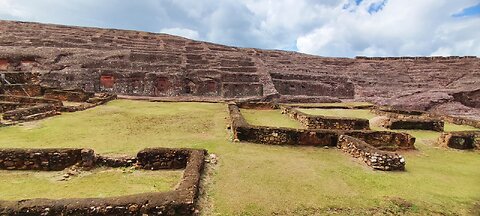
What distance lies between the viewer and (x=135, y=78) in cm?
3275

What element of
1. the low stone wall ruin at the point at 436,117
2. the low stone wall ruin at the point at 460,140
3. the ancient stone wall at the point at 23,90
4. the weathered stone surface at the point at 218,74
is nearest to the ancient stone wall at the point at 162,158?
the low stone wall ruin at the point at 460,140

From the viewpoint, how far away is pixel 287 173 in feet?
27.6

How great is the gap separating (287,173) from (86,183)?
498 cm

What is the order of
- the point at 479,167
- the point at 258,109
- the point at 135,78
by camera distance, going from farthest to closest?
1. the point at 135,78
2. the point at 258,109
3. the point at 479,167

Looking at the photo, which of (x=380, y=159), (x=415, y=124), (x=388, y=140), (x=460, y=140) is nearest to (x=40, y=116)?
(x=380, y=159)

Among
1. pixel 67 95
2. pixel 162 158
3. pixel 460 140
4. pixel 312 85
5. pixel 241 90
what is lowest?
pixel 162 158

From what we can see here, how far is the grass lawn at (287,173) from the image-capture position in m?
6.54

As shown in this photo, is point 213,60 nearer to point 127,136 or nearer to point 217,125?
point 217,125

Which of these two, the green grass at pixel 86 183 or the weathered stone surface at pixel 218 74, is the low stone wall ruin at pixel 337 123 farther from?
the weathered stone surface at pixel 218 74

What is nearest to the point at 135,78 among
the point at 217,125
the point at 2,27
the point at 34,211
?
the point at 217,125

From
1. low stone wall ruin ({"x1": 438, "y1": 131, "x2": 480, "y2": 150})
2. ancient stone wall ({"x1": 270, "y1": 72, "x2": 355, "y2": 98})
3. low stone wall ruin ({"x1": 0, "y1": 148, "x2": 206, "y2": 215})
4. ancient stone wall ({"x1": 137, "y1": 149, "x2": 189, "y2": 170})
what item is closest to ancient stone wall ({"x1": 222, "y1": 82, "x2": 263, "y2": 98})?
ancient stone wall ({"x1": 270, "y1": 72, "x2": 355, "y2": 98})

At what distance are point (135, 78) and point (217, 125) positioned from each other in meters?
20.7

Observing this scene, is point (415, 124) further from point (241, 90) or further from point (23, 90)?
point (23, 90)

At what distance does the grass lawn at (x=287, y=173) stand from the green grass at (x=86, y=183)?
107mm
